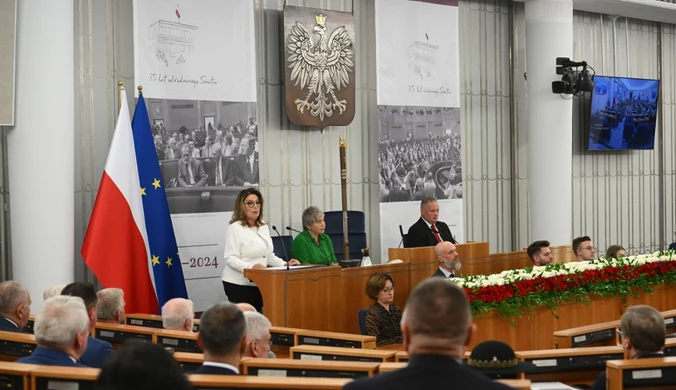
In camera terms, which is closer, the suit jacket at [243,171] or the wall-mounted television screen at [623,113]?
the suit jacket at [243,171]

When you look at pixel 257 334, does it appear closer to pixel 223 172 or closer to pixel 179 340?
pixel 179 340

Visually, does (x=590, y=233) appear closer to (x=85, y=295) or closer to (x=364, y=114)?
(x=364, y=114)

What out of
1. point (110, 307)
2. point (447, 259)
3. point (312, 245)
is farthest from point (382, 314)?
point (110, 307)

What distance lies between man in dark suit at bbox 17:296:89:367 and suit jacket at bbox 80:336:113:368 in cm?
48

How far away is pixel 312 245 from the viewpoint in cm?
852

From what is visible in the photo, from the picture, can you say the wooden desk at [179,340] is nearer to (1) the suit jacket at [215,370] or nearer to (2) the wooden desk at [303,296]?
(1) the suit jacket at [215,370]

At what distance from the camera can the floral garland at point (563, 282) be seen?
270 inches

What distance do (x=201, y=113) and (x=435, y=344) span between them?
7243mm

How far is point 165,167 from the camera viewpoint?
29.3 feet

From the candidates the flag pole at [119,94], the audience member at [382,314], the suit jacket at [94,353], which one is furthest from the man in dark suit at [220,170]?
the suit jacket at [94,353]

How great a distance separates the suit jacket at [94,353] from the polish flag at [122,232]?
347cm

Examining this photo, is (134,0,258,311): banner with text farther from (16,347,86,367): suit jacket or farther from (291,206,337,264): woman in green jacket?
(16,347,86,367): suit jacket

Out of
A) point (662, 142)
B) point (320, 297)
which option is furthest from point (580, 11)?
point (320, 297)

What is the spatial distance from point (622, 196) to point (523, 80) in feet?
9.09
